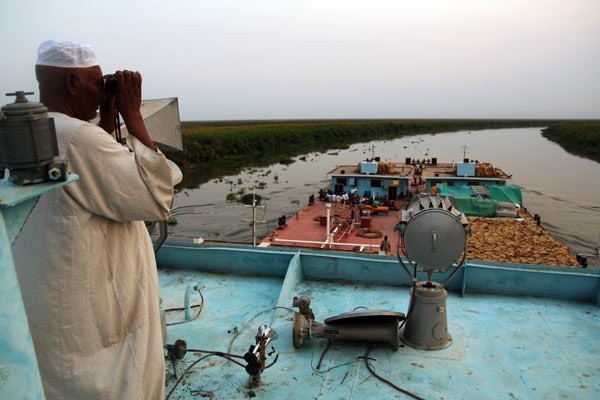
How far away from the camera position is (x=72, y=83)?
1.67 metres

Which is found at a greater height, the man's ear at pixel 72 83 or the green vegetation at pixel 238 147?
the man's ear at pixel 72 83

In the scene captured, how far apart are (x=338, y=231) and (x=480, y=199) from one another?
6.83m

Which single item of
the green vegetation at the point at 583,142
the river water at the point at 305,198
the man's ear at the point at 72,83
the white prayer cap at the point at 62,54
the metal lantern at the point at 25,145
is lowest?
the river water at the point at 305,198

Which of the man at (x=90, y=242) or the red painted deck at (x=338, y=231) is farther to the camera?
the red painted deck at (x=338, y=231)

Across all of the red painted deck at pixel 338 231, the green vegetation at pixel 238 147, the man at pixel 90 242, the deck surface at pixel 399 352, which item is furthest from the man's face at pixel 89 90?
the green vegetation at pixel 238 147

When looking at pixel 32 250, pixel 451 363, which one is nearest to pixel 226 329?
pixel 451 363

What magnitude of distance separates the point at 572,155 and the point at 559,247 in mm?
62110

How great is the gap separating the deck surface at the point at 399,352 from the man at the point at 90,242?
172 cm

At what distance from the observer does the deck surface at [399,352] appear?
129 inches

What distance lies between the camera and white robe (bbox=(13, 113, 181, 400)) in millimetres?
1521

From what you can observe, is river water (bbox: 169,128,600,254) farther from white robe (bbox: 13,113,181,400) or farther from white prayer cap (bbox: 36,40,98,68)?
white prayer cap (bbox: 36,40,98,68)

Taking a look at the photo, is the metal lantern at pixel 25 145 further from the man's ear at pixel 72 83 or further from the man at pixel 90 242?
the man's ear at pixel 72 83

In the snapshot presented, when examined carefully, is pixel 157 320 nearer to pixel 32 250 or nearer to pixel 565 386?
pixel 32 250

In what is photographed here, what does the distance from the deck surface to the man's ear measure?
2.44m
